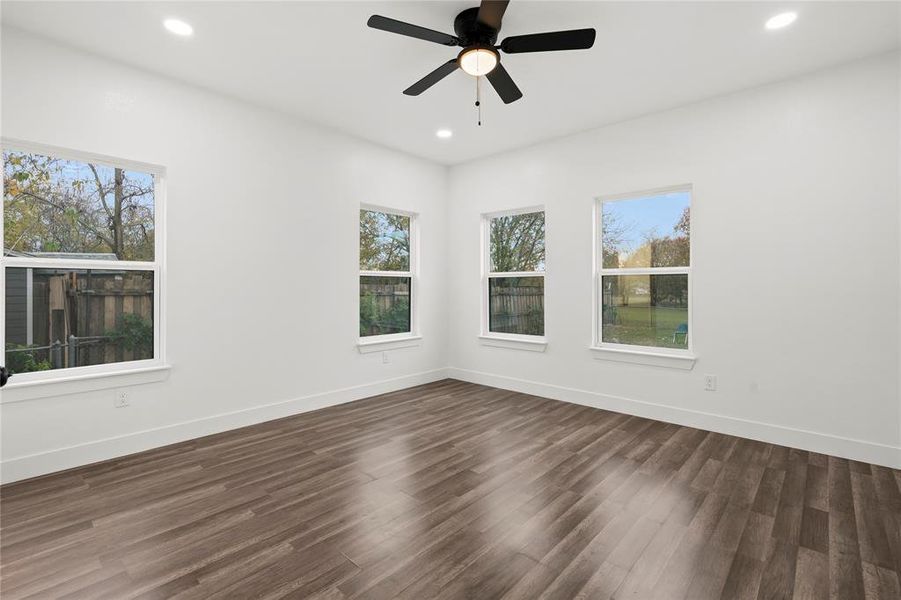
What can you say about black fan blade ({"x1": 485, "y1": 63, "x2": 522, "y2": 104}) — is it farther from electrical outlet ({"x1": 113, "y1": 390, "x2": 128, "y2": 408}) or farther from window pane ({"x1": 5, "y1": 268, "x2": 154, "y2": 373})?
electrical outlet ({"x1": 113, "y1": 390, "x2": 128, "y2": 408})

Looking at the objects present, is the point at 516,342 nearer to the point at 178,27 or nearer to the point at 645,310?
the point at 645,310

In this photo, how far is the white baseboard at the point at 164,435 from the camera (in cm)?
288

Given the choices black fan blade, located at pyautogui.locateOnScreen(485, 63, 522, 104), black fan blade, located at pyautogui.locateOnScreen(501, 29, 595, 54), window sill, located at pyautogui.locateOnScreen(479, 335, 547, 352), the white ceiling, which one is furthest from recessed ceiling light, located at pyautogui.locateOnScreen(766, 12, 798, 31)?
window sill, located at pyautogui.locateOnScreen(479, 335, 547, 352)

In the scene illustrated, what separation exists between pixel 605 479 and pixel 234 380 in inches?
124

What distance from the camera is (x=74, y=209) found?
315cm

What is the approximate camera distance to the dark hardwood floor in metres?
1.88

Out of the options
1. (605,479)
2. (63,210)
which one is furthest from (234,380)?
(605,479)

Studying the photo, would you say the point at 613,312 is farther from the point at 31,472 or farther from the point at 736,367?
the point at 31,472

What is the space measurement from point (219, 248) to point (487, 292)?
126 inches

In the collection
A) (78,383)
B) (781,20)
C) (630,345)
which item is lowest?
(78,383)

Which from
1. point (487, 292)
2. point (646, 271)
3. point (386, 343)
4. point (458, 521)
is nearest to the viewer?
point (458, 521)

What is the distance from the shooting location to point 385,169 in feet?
16.9

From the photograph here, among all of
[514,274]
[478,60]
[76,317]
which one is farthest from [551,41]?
[76,317]

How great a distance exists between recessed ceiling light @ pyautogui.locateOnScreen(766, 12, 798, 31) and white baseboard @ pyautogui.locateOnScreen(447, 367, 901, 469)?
2.95m
